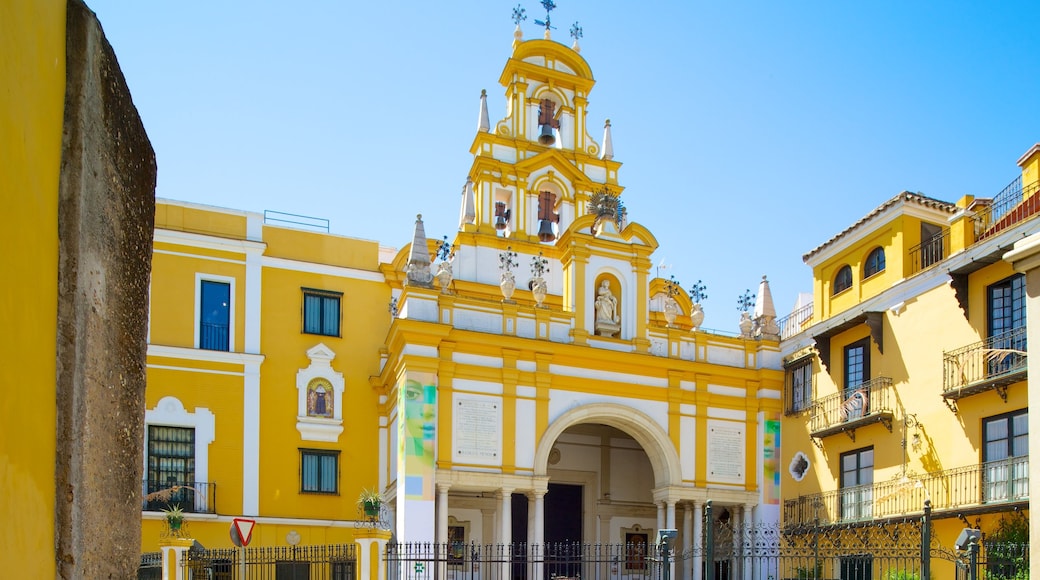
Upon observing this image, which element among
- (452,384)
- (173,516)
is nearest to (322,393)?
(452,384)

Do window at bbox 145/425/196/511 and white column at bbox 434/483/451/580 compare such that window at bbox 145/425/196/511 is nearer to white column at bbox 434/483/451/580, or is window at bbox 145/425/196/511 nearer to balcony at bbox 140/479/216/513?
balcony at bbox 140/479/216/513

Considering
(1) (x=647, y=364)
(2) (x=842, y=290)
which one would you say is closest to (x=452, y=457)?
(1) (x=647, y=364)

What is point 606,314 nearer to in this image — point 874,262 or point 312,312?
point 874,262

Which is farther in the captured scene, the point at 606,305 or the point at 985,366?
the point at 606,305

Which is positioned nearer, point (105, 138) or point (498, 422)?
point (105, 138)

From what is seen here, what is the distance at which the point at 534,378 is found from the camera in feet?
77.3

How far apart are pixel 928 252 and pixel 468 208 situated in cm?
1172

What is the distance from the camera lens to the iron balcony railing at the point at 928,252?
20.9m

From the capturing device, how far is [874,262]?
22.7 meters

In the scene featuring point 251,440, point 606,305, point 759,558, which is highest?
point 606,305

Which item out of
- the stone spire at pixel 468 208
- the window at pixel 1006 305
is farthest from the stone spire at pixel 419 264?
the window at pixel 1006 305

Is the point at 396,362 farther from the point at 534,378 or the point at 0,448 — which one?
the point at 0,448

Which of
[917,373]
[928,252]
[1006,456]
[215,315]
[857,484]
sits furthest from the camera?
[215,315]

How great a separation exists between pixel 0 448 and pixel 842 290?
23.3 meters
